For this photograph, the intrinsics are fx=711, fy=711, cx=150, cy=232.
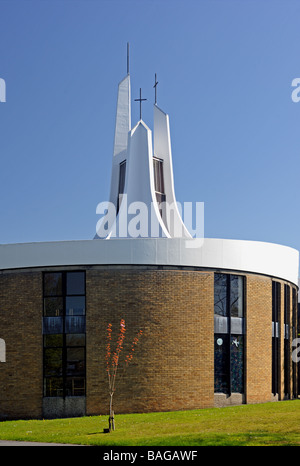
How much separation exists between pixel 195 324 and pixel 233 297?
2.63m

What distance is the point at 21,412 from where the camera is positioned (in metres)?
30.1

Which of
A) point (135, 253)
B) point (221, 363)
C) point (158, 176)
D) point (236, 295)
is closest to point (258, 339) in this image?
point (236, 295)

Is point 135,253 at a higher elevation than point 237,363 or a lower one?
higher

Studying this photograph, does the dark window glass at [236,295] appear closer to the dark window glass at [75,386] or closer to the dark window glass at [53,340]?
the dark window glass at [75,386]

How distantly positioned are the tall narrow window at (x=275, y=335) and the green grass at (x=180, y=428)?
5757 millimetres

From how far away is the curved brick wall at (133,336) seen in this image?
96.8ft

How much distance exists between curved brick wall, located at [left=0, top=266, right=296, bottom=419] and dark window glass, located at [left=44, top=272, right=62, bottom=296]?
0.31m

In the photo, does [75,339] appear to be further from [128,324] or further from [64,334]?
[128,324]

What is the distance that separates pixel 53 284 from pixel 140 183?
9.37 m

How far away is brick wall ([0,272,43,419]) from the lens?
30.1 m

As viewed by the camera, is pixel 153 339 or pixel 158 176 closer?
pixel 153 339

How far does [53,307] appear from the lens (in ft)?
100
